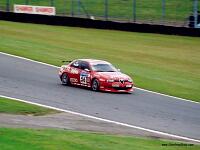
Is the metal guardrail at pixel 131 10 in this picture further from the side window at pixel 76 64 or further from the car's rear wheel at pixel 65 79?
the car's rear wheel at pixel 65 79

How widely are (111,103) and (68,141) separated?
8940 mm

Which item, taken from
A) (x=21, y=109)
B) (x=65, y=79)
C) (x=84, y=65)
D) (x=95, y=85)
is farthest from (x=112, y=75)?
(x=21, y=109)

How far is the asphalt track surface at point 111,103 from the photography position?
21.3 m

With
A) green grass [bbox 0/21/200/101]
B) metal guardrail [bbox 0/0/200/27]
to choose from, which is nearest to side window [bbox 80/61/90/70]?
green grass [bbox 0/21/200/101]

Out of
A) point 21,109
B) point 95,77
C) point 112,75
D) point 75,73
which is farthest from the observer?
point 75,73

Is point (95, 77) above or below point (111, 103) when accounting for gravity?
above

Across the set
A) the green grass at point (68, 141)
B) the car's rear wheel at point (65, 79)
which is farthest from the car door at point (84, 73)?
the green grass at point (68, 141)

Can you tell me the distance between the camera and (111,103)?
961 inches

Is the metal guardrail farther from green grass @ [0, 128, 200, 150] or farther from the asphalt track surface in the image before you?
green grass @ [0, 128, 200, 150]

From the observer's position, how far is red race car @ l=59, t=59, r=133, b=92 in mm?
27469

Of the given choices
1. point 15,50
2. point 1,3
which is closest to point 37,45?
point 15,50

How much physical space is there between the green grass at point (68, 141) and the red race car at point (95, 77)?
31.7 feet

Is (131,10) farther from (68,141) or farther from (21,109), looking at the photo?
(68,141)

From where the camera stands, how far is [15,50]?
37562mm
